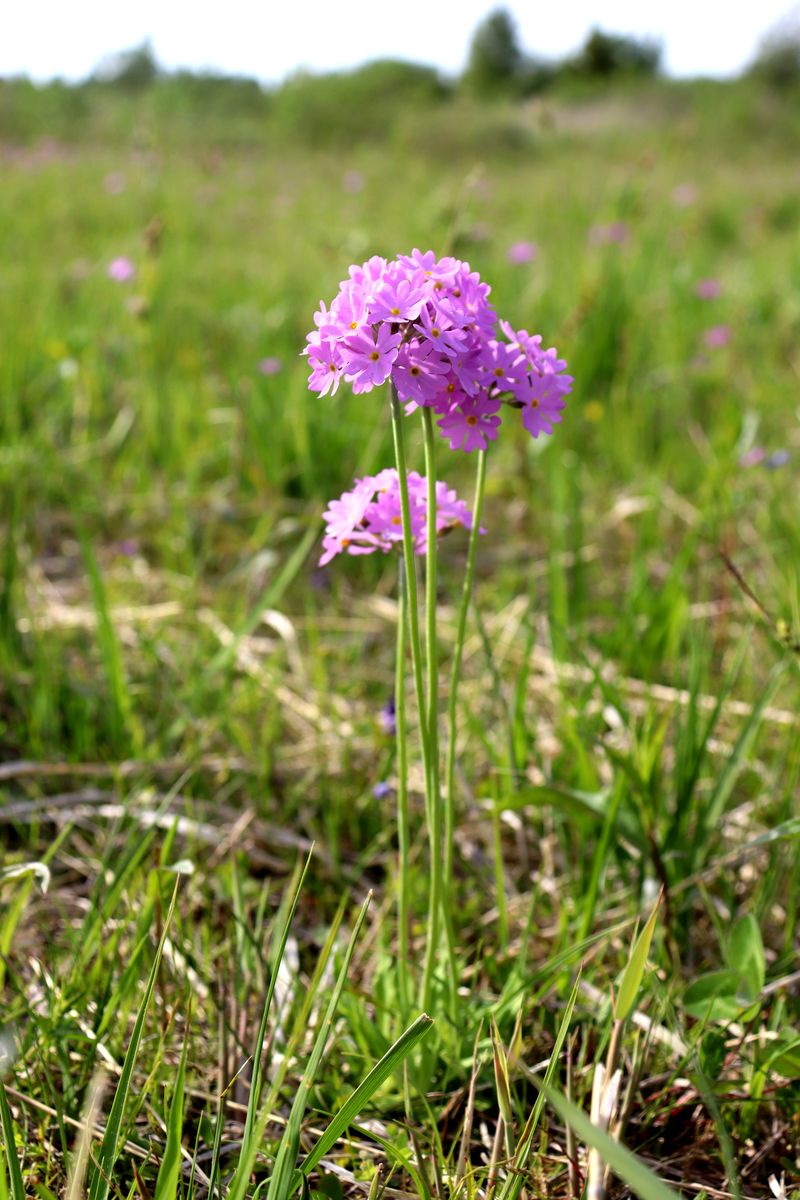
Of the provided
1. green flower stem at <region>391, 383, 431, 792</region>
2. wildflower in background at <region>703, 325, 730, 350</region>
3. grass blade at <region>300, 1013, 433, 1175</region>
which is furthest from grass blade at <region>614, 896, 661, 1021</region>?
wildflower in background at <region>703, 325, 730, 350</region>

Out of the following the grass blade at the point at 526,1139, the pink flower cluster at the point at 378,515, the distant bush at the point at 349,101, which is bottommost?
the grass blade at the point at 526,1139

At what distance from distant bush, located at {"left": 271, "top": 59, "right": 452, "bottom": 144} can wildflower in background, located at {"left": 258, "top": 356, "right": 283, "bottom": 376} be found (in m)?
16.4

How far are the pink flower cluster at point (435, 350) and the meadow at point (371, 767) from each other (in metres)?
0.35

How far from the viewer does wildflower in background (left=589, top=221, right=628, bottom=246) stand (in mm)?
4698

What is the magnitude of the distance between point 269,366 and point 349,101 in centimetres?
2074

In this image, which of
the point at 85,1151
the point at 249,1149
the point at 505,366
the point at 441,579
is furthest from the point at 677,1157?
the point at 441,579

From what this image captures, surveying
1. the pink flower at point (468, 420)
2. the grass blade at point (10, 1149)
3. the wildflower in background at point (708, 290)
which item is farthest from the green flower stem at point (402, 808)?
the wildflower in background at point (708, 290)

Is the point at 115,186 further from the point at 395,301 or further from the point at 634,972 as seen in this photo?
the point at 634,972

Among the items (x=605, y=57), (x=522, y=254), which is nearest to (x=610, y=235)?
(x=522, y=254)

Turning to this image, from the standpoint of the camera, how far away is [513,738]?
1.53m

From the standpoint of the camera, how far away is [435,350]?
88 centimetres

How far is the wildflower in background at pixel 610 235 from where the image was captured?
15.4ft

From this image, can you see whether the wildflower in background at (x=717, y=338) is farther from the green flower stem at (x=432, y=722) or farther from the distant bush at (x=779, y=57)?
the distant bush at (x=779, y=57)

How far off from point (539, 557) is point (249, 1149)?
1.96 m
